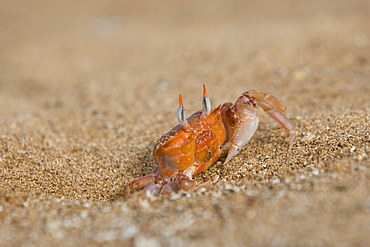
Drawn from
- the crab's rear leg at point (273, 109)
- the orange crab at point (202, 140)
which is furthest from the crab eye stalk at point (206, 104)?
the crab's rear leg at point (273, 109)

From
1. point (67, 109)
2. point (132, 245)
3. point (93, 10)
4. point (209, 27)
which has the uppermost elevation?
point (93, 10)

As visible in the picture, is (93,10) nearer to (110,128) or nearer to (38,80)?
(38,80)

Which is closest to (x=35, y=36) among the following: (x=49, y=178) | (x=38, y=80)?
(x=38, y=80)

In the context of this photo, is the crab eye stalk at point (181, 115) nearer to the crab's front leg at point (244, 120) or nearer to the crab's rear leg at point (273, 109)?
the crab's front leg at point (244, 120)

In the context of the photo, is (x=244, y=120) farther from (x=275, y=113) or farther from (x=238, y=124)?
(x=275, y=113)

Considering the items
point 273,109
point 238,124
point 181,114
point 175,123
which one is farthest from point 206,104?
point 175,123
